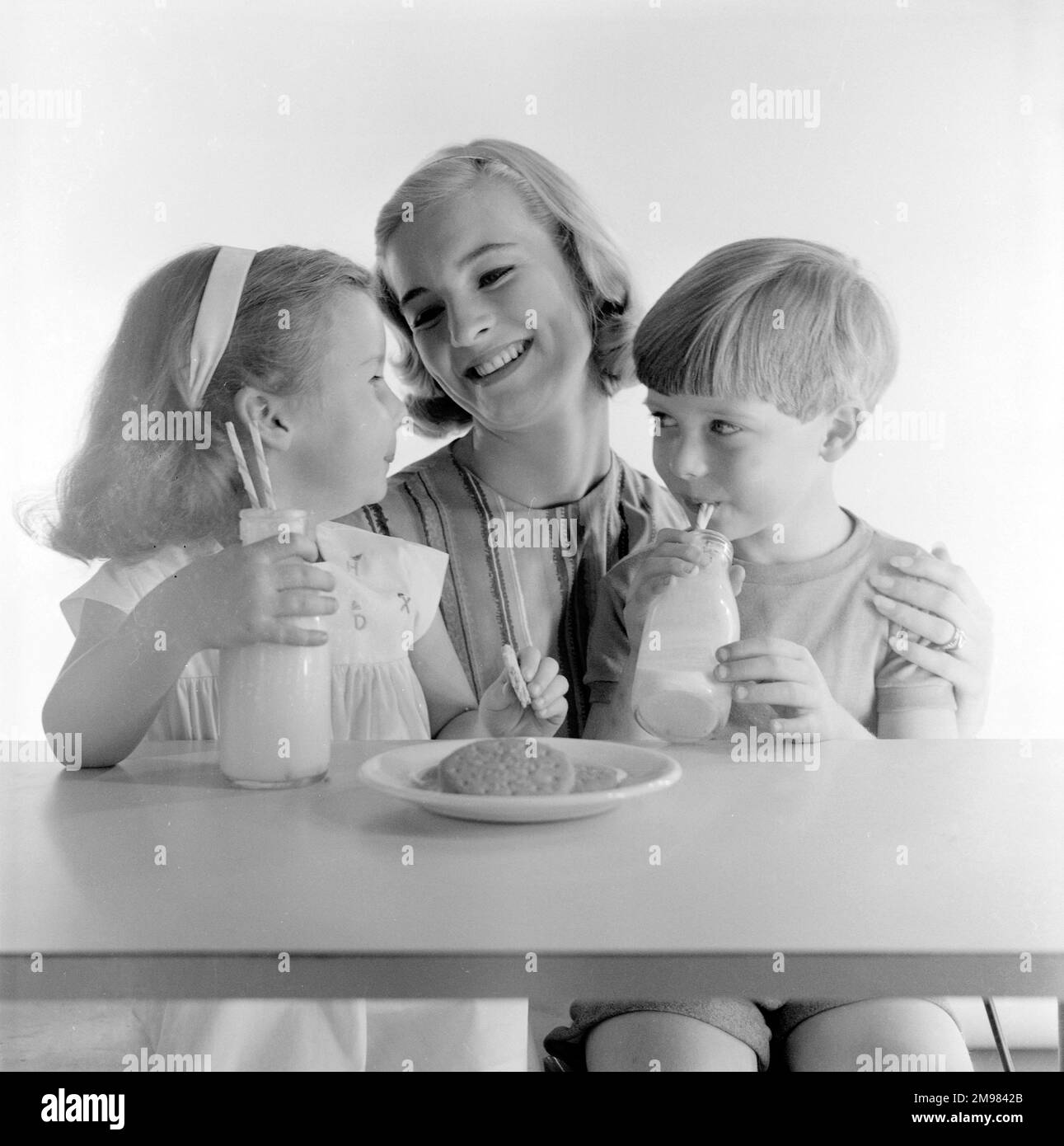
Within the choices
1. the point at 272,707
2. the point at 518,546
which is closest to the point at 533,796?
the point at 272,707

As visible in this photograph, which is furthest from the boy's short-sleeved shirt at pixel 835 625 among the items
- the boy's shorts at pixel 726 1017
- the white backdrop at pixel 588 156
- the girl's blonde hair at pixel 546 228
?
the boy's shorts at pixel 726 1017

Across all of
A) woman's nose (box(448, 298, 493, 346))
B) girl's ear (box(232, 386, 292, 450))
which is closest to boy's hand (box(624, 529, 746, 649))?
woman's nose (box(448, 298, 493, 346))

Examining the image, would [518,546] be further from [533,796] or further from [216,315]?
[533,796]

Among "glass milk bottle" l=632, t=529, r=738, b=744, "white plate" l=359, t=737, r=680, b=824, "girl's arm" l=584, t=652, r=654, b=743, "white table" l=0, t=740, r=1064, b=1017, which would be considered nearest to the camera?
"white table" l=0, t=740, r=1064, b=1017

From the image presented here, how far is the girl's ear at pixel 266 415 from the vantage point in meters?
1.12

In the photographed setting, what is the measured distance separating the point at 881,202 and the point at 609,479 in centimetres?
39

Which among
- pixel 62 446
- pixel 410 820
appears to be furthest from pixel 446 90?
pixel 410 820

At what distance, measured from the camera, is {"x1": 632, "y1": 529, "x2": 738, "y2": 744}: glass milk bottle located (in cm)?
92

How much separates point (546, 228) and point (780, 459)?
1.09 feet

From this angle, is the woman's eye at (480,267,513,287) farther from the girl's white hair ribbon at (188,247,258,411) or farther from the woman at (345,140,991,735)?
the girl's white hair ribbon at (188,247,258,411)

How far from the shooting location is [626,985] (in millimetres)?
553

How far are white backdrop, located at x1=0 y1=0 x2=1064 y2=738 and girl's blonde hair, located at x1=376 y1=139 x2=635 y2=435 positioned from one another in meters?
0.02

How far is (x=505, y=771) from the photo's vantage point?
707 millimetres

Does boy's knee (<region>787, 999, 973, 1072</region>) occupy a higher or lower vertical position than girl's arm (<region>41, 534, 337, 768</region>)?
lower
